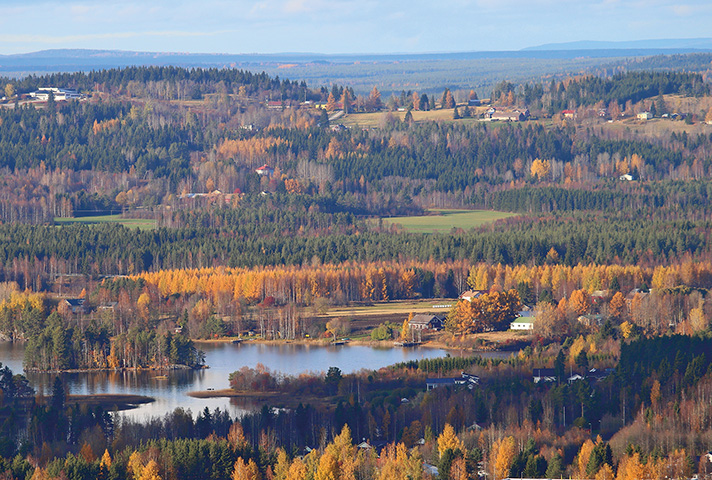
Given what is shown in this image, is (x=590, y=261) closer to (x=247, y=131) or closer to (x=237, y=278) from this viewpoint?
(x=237, y=278)

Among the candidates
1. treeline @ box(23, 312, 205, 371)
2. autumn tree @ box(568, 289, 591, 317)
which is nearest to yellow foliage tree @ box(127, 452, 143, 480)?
treeline @ box(23, 312, 205, 371)

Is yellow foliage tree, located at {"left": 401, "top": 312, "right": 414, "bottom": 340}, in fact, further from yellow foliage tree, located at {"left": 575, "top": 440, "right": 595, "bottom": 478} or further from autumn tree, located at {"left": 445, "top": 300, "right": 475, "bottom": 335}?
yellow foliage tree, located at {"left": 575, "top": 440, "right": 595, "bottom": 478}

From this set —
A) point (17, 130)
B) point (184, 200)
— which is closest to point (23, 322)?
point (184, 200)

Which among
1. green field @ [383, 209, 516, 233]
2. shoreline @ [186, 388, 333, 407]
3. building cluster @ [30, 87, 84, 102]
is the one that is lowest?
green field @ [383, 209, 516, 233]

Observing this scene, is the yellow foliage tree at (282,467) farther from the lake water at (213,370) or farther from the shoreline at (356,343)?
the shoreline at (356,343)

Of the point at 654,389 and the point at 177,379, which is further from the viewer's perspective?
the point at 177,379

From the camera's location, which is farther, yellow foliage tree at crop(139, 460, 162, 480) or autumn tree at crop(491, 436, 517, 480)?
autumn tree at crop(491, 436, 517, 480)
